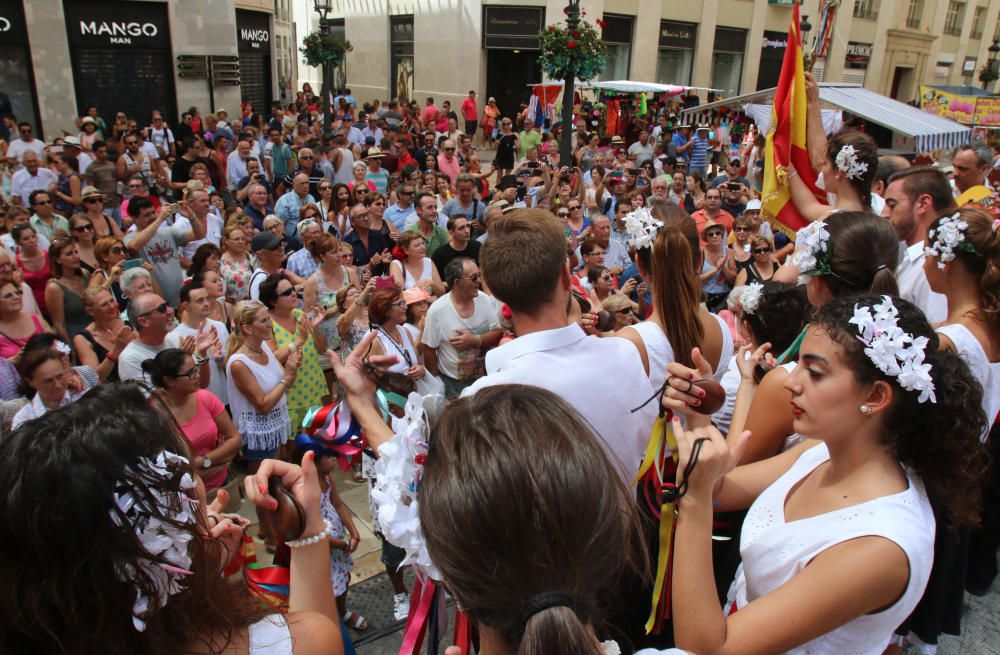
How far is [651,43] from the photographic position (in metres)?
26.7

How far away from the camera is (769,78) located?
30.8 meters

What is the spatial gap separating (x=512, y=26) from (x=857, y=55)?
17.8 meters

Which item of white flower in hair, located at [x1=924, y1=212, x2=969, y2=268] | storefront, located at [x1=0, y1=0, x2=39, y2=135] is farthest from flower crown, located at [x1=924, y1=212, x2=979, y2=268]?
storefront, located at [x1=0, y1=0, x2=39, y2=135]

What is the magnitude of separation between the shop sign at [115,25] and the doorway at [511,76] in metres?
12.3

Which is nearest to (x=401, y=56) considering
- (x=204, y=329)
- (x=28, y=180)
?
(x=28, y=180)

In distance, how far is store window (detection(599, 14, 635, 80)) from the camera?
26.4 metres

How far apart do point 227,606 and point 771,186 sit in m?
4.28

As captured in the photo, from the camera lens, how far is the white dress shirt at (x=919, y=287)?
12.1ft

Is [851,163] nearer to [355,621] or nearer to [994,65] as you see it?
[355,621]

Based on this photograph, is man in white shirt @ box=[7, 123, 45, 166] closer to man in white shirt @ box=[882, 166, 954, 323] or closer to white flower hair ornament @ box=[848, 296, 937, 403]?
man in white shirt @ box=[882, 166, 954, 323]

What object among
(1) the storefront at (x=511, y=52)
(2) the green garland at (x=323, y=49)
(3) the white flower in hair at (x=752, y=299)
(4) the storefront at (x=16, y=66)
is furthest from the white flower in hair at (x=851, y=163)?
(1) the storefront at (x=511, y=52)

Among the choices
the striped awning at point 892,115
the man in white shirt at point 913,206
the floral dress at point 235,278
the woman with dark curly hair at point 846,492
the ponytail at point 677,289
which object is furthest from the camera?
the striped awning at point 892,115

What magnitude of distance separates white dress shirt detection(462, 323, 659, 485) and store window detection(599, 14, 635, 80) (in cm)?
2642

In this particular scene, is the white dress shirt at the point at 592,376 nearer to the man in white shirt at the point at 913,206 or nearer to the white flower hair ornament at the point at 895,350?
the white flower hair ornament at the point at 895,350
